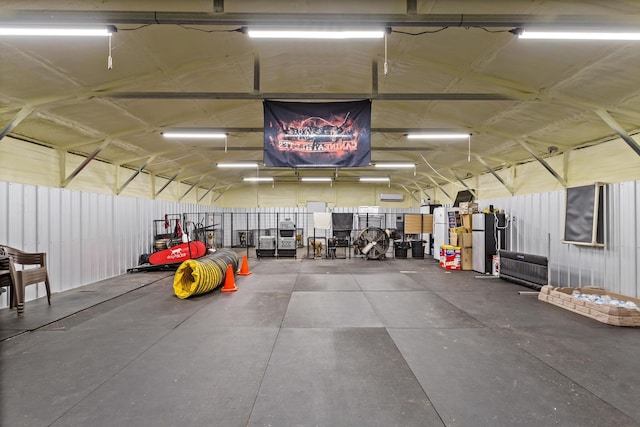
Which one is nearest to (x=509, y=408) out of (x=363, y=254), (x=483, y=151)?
(x=483, y=151)

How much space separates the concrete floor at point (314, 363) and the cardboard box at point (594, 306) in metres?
0.21

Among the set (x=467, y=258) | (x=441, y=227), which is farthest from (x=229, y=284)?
(x=441, y=227)

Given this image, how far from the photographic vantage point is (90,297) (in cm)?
710

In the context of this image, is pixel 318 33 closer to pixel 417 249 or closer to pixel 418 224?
pixel 417 249

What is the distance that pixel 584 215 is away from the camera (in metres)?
6.98

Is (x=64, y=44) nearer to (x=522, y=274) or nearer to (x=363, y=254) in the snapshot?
(x=522, y=274)

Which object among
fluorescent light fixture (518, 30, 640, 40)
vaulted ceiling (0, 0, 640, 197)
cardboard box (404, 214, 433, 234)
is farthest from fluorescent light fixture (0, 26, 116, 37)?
cardboard box (404, 214, 433, 234)

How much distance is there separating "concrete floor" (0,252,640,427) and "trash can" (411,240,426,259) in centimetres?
766

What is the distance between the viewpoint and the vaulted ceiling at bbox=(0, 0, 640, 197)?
3.82 m

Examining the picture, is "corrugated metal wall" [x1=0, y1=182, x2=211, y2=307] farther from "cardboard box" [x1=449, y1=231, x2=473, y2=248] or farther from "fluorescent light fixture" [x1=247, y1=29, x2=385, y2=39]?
"cardboard box" [x1=449, y1=231, x2=473, y2=248]

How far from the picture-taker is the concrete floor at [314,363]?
9.27 feet

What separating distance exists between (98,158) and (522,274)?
1381 cm

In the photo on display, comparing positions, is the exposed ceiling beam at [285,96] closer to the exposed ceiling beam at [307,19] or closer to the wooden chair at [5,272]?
the exposed ceiling beam at [307,19]

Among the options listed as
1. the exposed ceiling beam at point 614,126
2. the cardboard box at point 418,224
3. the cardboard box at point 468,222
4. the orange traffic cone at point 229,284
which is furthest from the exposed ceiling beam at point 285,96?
the cardboard box at point 418,224
